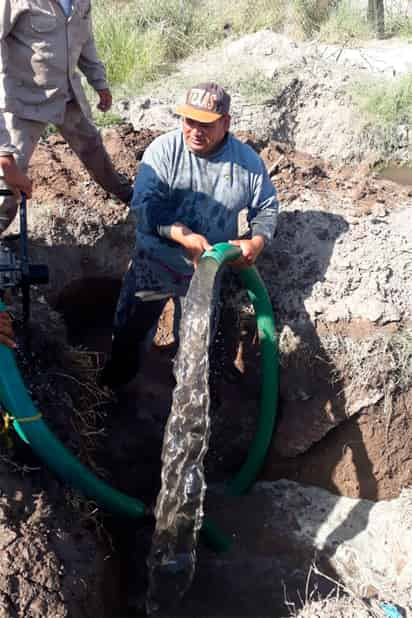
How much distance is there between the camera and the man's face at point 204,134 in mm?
3594

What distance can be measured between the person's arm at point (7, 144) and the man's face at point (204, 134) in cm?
89

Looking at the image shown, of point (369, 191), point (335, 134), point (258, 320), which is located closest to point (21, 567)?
point (258, 320)

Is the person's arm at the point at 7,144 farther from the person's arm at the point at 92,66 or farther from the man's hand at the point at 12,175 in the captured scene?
the person's arm at the point at 92,66

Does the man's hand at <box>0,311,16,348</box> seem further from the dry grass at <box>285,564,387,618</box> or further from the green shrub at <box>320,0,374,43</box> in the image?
the green shrub at <box>320,0,374,43</box>

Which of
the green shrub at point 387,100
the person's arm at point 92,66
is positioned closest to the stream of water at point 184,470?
the person's arm at point 92,66

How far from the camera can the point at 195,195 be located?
12.4 feet

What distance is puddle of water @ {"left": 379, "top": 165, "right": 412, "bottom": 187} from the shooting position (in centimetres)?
613

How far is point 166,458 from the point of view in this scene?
3.48 meters

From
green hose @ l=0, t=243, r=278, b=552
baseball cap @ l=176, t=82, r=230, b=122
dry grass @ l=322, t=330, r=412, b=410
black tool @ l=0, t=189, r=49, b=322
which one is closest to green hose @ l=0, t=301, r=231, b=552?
green hose @ l=0, t=243, r=278, b=552

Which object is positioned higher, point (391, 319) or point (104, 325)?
point (391, 319)

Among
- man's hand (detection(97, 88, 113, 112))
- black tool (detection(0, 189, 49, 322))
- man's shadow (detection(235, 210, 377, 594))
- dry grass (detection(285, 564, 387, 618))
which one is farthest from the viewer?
man's hand (detection(97, 88, 113, 112))

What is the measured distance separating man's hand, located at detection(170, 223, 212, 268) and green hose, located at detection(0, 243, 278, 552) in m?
0.08

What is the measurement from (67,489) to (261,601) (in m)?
1.33

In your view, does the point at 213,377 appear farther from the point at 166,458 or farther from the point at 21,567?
the point at 21,567
